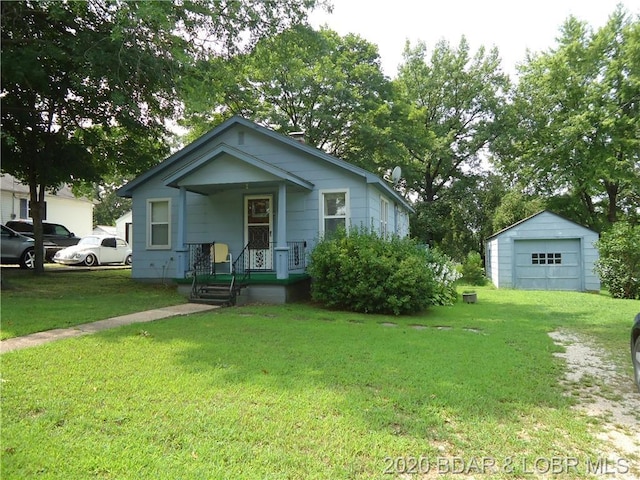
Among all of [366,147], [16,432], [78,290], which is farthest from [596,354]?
[366,147]

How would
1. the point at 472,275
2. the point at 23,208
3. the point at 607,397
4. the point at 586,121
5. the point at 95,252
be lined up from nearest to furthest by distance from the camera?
the point at 607,397, the point at 95,252, the point at 472,275, the point at 586,121, the point at 23,208

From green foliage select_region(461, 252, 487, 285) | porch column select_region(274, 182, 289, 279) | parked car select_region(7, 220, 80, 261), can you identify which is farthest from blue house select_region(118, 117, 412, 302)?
parked car select_region(7, 220, 80, 261)

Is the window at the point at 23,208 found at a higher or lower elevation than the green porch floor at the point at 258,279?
higher

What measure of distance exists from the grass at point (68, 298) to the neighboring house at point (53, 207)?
12.6 m

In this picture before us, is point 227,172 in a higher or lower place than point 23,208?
lower

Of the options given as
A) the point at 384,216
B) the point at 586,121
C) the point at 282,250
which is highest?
the point at 586,121

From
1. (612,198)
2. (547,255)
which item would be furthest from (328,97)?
(612,198)

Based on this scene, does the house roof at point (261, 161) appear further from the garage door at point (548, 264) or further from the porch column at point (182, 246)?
the garage door at point (548, 264)

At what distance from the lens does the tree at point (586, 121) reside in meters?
23.2

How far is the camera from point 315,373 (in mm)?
4500

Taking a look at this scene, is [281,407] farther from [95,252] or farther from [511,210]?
[511,210]

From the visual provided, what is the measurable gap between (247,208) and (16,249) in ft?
32.0

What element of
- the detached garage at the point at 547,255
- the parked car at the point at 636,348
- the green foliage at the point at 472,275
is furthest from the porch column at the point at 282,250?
the green foliage at the point at 472,275

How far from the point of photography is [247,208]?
1339 cm
